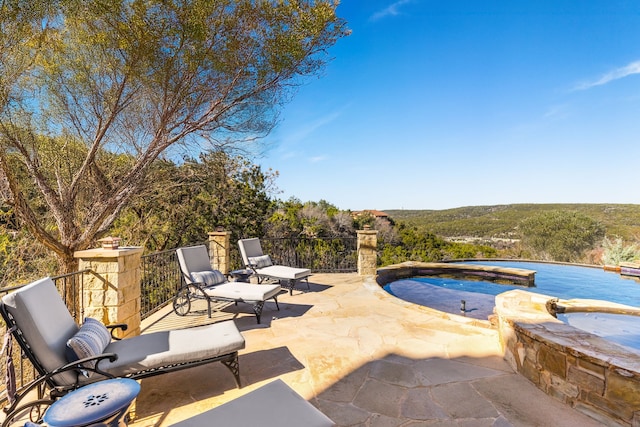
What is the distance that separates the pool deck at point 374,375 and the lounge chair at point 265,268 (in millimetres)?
1271

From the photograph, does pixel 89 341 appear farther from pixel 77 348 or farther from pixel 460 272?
pixel 460 272

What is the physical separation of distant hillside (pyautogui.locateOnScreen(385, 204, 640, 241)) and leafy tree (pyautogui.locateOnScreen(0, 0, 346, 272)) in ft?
56.4

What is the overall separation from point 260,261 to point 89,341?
4159 millimetres

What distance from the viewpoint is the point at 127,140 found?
22.2 feet

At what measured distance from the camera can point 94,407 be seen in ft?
4.27

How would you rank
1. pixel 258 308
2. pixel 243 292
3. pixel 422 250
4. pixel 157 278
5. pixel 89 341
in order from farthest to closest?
pixel 422 250, pixel 157 278, pixel 243 292, pixel 258 308, pixel 89 341

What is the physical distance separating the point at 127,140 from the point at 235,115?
253 cm

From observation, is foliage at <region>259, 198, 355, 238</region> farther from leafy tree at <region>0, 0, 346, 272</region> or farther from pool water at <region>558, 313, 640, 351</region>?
pool water at <region>558, 313, 640, 351</region>

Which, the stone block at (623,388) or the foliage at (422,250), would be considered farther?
the foliage at (422,250)

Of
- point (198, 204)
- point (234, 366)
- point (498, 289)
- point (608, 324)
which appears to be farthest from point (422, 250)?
point (234, 366)

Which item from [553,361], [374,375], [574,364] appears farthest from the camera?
[374,375]

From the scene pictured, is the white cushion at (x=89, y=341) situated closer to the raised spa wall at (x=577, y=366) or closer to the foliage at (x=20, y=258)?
the raised spa wall at (x=577, y=366)

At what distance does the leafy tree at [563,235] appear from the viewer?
51.0ft

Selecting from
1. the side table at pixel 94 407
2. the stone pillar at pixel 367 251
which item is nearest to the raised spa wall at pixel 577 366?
the side table at pixel 94 407
